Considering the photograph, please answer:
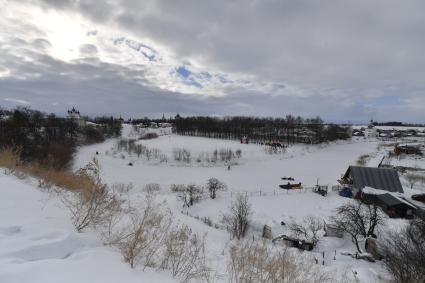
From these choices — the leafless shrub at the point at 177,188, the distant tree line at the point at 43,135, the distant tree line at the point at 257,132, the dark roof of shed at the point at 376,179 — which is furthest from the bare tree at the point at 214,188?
the distant tree line at the point at 257,132

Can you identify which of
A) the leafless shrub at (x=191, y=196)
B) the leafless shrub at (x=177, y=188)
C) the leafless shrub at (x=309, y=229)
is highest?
the leafless shrub at (x=309, y=229)

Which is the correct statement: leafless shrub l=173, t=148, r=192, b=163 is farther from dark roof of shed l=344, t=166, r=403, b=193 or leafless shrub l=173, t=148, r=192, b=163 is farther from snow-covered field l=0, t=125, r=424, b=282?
dark roof of shed l=344, t=166, r=403, b=193

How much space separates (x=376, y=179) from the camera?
143 ft

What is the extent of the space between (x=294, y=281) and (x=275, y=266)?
55 centimetres

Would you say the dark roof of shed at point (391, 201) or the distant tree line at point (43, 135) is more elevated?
the distant tree line at point (43, 135)

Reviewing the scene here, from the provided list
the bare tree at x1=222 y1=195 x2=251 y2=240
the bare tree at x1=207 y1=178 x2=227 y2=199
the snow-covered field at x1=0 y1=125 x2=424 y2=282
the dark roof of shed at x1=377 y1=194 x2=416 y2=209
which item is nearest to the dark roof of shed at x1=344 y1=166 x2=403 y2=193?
the dark roof of shed at x1=377 y1=194 x2=416 y2=209

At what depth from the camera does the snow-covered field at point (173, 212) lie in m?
4.88

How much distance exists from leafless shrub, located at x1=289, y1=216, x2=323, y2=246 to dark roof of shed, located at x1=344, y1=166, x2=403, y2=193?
16.8 m

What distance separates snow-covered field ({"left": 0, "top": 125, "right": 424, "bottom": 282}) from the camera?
4.88m

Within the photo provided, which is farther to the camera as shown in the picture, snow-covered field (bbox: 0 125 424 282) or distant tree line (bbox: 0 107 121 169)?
distant tree line (bbox: 0 107 121 169)

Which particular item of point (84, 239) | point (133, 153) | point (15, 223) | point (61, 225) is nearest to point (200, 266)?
point (84, 239)

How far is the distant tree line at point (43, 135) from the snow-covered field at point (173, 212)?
11066mm

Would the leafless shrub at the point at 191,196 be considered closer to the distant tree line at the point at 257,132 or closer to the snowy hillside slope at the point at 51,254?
the snowy hillside slope at the point at 51,254

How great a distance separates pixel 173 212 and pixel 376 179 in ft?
114
